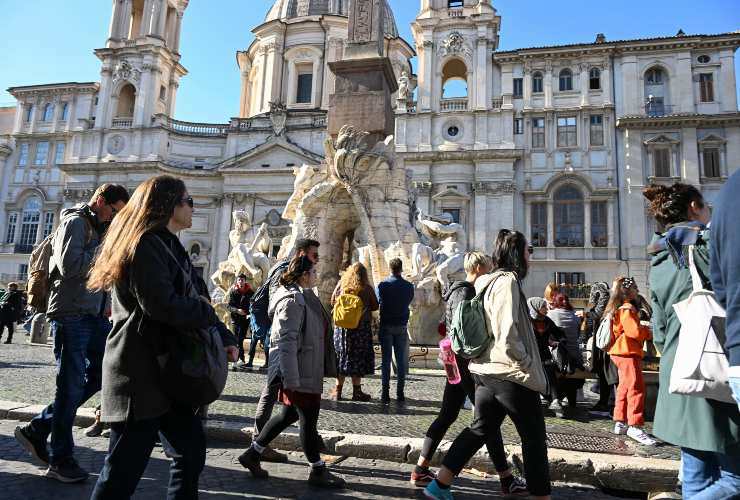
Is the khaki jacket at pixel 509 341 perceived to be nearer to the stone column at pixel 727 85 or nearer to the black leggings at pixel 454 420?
the black leggings at pixel 454 420

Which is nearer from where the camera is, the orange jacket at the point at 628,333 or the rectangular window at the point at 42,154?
the orange jacket at the point at 628,333

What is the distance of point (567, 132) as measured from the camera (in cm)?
3033

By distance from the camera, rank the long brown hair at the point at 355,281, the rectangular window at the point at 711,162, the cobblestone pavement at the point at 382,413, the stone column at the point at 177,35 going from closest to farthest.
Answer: the cobblestone pavement at the point at 382,413 → the long brown hair at the point at 355,281 → the rectangular window at the point at 711,162 → the stone column at the point at 177,35

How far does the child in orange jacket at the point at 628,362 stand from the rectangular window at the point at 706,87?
29933mm

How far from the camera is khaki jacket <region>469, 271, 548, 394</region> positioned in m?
2.85

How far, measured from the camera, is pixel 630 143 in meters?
29.3

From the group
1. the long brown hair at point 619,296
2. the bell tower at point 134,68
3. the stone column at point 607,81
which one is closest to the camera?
the long brown hair at point 619,296

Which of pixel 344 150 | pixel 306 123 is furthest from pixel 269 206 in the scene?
pixel 344 150

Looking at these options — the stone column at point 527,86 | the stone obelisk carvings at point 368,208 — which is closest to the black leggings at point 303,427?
the stone obelisk carvings at point 368,208

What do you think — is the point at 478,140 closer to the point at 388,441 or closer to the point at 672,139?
the point at 672,139

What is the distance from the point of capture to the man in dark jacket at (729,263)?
5.78ft

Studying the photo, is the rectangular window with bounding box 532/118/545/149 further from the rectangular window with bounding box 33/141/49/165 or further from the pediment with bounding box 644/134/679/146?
the rectangular window with bounding box 33/141/49/165

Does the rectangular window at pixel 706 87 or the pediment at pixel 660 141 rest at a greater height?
the rectangular window at pixel 706 87

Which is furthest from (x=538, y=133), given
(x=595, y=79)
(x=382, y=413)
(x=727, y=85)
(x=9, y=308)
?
(x=382, y=413)
